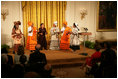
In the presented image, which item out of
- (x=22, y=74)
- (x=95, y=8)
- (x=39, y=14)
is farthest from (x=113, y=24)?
(x=22, y=74)

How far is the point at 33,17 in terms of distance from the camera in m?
9.25

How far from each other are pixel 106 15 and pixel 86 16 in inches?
49.3

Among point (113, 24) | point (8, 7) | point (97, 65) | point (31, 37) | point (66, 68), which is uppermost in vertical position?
point (8, 7)

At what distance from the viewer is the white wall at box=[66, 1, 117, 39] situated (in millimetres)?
9812

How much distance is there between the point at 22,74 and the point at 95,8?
26.8 feet

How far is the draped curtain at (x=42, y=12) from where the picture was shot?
9.16 meters

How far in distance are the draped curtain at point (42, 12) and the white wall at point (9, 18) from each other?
329mm

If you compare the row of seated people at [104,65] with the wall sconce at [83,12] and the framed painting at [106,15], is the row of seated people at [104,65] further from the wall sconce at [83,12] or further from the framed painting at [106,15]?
the framed painting at [106,15]

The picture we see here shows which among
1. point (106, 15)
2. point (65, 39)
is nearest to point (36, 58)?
point (65, 39)

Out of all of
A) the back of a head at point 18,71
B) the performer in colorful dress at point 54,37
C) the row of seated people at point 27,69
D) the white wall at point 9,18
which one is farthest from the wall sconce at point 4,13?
the back of a head at point 18,71

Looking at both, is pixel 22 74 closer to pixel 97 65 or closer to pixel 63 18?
pixel 97 65

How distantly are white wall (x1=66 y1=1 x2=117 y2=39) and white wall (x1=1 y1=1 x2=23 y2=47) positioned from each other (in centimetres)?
291

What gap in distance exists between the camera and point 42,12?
9352 millimetres

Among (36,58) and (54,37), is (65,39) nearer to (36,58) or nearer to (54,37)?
(54,37)
